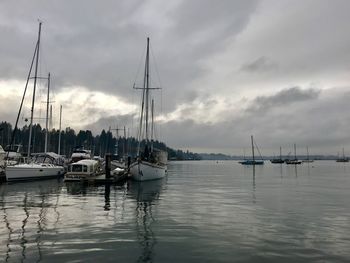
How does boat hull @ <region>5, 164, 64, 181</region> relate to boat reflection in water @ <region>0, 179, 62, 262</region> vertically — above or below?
above

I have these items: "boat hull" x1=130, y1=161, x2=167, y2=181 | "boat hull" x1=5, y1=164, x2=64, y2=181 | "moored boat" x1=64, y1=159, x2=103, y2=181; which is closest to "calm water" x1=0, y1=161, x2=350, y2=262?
"moored boat" x1=64, y1=159, x2=103, y2=181

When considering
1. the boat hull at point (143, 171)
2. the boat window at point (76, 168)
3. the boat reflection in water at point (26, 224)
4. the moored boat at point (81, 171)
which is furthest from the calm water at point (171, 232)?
the boat window at point (76, 168)

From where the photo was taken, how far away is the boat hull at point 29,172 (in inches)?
1922

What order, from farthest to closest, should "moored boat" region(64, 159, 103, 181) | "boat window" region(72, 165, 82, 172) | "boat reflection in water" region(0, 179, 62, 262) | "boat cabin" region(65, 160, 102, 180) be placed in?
"boat window" region(72, 165, 82, 172) < "boat cabin" region(65, 160, 102, 180) < "moored boat" region(64, 159, 103, 181) < "boat reflection in water" region(0, 179, 62, 262)

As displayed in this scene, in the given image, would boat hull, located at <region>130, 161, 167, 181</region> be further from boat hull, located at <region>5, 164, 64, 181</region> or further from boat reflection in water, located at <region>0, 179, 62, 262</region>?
boat reflection in water, located at <region>0, 179, 62, 262</region>

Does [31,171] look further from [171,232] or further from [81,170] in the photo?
[171,232]

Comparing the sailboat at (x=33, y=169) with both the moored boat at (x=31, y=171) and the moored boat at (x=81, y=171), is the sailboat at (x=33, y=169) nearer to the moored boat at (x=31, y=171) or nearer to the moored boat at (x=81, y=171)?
the moored boat at (x=31, y=171)

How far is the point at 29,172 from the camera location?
51.6 metres

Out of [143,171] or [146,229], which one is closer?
[146,229]

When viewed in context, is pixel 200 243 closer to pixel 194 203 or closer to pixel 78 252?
pixel 78 252

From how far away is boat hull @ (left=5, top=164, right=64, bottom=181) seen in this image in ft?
160

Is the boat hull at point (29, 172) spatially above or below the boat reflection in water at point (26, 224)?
above

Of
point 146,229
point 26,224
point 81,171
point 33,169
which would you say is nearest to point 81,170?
point 81,171

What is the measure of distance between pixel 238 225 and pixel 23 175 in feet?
131
